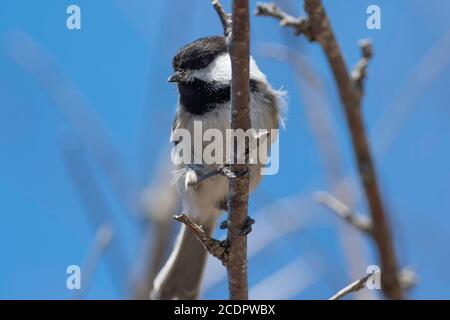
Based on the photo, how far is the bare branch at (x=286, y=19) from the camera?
2.09 metres

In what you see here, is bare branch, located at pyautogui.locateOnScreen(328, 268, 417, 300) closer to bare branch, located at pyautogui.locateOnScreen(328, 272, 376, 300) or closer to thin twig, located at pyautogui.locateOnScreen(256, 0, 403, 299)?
bare branch, located at pyautogui.locateOnScreen(328, 272, 376, 300)

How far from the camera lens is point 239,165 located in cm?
202

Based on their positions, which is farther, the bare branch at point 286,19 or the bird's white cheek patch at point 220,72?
the bird's white cheek patch at point 220,72

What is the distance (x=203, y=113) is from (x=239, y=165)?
0.94 metres

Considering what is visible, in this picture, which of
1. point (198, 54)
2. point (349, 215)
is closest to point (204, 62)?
point (198, 54)

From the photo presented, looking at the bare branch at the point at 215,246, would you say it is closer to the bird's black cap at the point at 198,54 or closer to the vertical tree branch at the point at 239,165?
the vertical tree branch at the point at 239,165

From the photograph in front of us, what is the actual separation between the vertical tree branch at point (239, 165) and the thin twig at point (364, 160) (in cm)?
25

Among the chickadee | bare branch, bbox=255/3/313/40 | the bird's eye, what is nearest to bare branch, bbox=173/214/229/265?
the chickadee

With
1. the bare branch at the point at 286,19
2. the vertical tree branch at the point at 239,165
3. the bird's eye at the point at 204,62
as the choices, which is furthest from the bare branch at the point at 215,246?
the bird's eye at the point at 204,62

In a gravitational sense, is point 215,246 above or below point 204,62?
below

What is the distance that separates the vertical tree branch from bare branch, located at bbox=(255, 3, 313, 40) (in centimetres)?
36

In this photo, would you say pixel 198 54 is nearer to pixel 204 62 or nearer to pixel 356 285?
pixel 204 62
